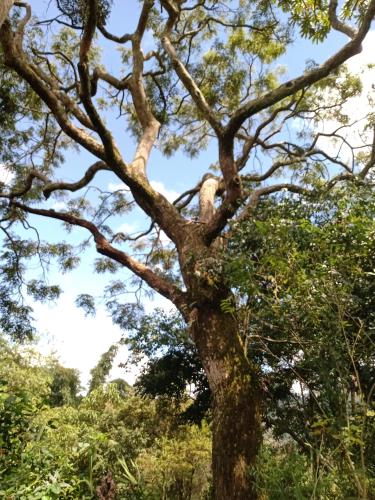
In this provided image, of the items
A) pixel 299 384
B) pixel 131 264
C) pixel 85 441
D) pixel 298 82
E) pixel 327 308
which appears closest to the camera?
pixel 85 441

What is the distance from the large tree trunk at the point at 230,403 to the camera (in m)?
3.43

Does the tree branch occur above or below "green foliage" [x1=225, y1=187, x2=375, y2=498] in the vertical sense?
above

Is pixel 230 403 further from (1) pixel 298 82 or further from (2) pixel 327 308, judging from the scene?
(1) pixel 298 82

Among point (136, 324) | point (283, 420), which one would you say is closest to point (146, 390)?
point (136, 324)

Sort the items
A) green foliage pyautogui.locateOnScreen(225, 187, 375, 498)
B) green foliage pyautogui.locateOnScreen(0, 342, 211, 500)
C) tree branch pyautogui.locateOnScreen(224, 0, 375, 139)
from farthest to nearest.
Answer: tree branch pyautogui.locateOnScreen(224, 0, 375, 139) → green foliage pyautogui.locateOnScreen(225, 187, 375, 498) → green foliage pyautogui.locateOnScreen(0, 342, 211, 500)

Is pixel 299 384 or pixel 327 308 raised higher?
pixel 327 308

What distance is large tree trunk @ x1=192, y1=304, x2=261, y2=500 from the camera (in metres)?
3.43

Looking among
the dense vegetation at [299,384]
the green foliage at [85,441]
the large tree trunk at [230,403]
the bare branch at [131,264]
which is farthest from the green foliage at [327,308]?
the bare branch at [131,264]

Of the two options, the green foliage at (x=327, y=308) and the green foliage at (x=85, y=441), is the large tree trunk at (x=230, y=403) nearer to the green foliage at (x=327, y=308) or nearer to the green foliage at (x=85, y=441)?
the green foliage at (x=327, y=308)

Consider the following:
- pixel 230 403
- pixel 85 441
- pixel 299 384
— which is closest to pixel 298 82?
pixel 299 384

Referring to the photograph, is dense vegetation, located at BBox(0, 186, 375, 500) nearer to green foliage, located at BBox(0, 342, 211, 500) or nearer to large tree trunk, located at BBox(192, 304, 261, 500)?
green foliage, located at BBox(0, 342, 211, 500)

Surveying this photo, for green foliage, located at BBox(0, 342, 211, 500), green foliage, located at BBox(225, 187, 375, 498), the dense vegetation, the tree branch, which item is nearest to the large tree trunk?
the dense vegetation

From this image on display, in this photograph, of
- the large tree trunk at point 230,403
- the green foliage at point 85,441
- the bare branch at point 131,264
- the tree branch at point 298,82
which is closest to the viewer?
the green foliage at point 85,441

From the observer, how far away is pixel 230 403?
384 centimetres
